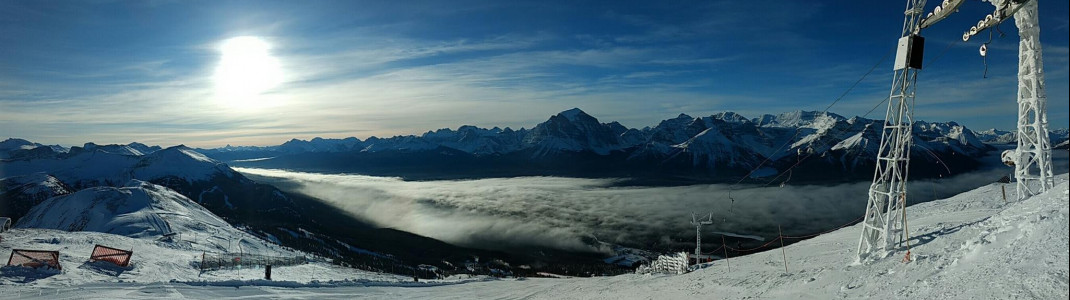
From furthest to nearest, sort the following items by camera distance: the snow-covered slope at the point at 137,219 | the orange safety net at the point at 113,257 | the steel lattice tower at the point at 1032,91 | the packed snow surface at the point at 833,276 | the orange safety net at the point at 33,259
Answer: the snow-covered slope at the point at 137,219, the orange safety net at the point at 113,257, the orange safety net at the point at 33,259, the steel lattice tower at the point at 1032,91, the packed snow surface at the point at 833,276

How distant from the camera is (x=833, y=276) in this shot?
2139 centimetres

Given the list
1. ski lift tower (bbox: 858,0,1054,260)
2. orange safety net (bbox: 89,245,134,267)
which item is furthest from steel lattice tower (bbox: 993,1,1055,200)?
orange safety net (bbox: 89,245,134,267)

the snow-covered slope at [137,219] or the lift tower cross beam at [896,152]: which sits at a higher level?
the lift tower cross beam at [896,152]

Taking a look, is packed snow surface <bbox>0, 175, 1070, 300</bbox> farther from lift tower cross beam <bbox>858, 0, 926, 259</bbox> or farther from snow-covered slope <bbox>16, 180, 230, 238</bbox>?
snow-covered slope <bbox>16, 180, 230, 238</bbox>

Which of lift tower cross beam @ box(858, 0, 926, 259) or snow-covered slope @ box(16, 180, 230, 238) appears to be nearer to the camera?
lift tower cross beam @ box(858, 0, 926, 259)

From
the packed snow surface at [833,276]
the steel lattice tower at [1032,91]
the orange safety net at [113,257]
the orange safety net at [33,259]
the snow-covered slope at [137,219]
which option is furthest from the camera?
the snow-covered slope at [137,219]

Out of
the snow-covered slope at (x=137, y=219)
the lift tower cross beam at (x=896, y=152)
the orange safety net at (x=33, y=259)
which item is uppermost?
the lift tower cross beam at (x=896, y=152)

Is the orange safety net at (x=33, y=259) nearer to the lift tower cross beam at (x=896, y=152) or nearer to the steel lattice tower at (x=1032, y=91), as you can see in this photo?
the lift tower cross beam at (x=896, y=152)

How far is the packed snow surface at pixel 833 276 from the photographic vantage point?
14445mm

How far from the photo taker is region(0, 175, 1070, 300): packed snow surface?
14.4 metres

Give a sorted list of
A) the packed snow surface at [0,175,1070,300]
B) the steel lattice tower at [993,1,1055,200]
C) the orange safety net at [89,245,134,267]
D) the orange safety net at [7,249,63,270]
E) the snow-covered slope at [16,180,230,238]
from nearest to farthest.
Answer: the packed snow surface at [0,175,1070,300], the steel lattice tower at [993,1,1055,200], the orange safety net at [7,249,63,270], the orange safety net at [89,245,134,267], the snow-covered slope at [16,180,230,238]

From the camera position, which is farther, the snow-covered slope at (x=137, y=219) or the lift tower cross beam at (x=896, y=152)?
the snow-covered slope at (x=137, y=219)

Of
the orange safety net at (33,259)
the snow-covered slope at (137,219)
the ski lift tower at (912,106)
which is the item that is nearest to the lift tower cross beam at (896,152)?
the ski lift tower at (912,106)

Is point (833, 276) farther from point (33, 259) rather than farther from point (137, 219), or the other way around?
point (137, 219)
